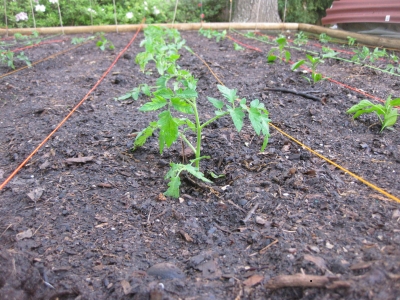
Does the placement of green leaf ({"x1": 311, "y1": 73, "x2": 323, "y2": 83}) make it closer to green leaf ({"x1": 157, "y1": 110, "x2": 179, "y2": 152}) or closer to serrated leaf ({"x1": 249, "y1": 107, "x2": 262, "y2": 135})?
serrated leaf ({"x1": 249, "y1": 107, "x2": 262, "y2": 135})

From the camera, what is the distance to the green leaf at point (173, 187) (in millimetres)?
1471

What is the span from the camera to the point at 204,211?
1.48 metres

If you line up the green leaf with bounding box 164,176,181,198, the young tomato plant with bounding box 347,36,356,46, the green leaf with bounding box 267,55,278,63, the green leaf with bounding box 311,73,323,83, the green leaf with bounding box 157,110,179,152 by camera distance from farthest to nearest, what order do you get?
the young tomato plant with bounding box 347,36,356,46
the green leaf with bounding box 267,55,278,63
the green leaf with bounding box 311,73,323,83
the green leaf with bounding box 164,176,181,198
the green leaf with bounding box 157,110,179,152

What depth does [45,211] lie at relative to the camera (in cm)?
146

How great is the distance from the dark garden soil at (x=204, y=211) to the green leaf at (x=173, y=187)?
5cm

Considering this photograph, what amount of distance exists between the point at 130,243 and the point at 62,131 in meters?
1.14

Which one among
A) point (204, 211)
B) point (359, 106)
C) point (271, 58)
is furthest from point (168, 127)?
point (271, 58)

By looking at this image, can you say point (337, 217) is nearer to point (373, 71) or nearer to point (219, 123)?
point (219, 123)

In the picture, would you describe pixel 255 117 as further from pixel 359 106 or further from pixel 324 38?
pixel 324 38

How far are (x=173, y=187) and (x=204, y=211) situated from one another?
0.17m

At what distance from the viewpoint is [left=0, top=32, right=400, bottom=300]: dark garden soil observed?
3.59 feet

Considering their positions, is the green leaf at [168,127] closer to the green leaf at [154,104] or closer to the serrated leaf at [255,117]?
the green leaf at [154,104]

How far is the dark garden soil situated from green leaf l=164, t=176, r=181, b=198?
1.8 inches

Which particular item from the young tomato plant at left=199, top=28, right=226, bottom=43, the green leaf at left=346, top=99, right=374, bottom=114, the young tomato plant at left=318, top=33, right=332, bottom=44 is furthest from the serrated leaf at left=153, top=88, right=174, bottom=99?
the young tomato plant at left=318, top=33, right=332, bottom=44
